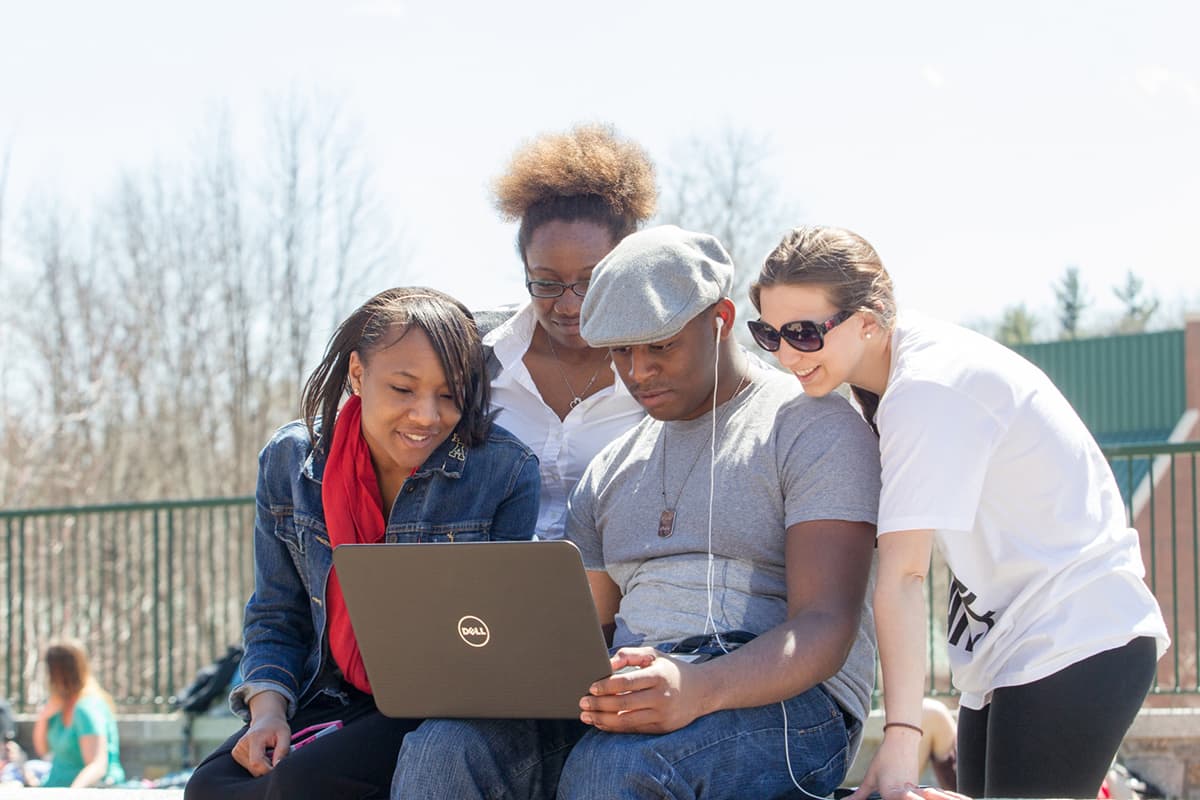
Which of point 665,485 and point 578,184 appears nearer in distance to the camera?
point 665,485

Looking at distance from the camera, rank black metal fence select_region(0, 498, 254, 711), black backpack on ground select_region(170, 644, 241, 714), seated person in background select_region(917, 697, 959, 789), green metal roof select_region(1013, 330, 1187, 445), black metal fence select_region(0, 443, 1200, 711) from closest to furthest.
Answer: seated person in background select_region(917, 697, 959, 789) < black metal fence select_region(0, 443, 1200, 711) < black backpack on ground select_region(170, 644, 241, 714) < black metal fence select_region(0, 498, 254, 711) < green metal roof select_region(1013, 330, 1187, 445)

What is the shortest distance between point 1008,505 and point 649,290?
2.71ft

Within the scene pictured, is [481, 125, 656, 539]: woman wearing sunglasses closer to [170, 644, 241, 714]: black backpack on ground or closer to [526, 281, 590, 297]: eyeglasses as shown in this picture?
[526, 281, 590, 297]: eyeglasses

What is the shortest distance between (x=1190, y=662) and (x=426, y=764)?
610 centimetres

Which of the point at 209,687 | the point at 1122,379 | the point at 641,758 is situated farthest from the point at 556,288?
the point at 1122,379

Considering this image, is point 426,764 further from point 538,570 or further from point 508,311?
point 508,311

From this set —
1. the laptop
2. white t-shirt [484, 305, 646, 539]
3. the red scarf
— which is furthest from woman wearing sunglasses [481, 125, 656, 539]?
the laptop

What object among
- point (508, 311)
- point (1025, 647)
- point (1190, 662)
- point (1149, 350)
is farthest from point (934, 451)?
point (1149, 350)

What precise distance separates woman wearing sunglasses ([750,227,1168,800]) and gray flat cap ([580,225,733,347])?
13 cm

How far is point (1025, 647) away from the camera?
8.12ft

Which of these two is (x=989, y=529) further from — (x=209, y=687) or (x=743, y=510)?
(x=209, y=687)

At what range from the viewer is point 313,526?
297 centimetres

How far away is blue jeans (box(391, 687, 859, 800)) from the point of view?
2.29 metres

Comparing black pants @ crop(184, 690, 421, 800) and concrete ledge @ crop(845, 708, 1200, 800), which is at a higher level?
black pants @ crop(184, 690, 421, 800)
